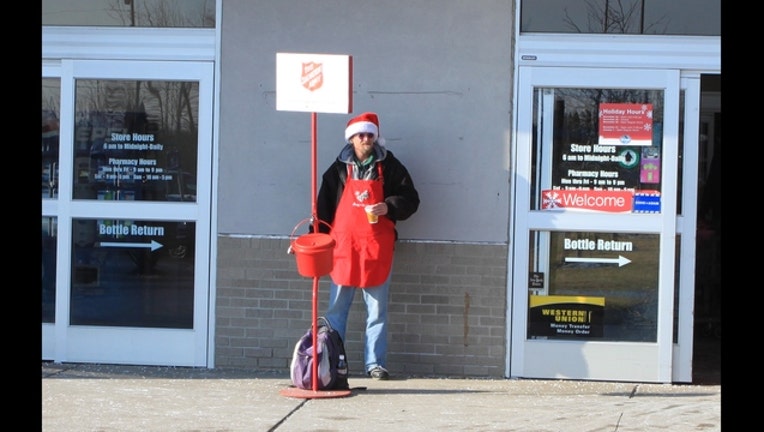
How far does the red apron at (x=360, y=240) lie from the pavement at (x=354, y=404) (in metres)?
0.77

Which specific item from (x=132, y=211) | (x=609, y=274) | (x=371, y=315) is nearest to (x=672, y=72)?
(x=609, y=274)

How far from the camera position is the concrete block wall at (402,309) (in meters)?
8.58

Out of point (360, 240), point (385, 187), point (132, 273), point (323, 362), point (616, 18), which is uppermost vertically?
point (616, 18)

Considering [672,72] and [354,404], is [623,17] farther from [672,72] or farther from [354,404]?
[354,404]

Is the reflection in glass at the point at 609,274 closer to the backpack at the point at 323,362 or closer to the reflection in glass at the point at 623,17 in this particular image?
the reflection in glass at the point at 623,17

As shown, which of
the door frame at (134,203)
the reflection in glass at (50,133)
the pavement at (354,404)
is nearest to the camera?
the pavement at (354,404)

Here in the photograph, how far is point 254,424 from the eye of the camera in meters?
6.98

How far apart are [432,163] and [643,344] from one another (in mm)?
2022

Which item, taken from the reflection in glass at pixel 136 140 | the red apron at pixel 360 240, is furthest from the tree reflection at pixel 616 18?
the reflection in glass at pixel 136 140

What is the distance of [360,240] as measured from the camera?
8180mm

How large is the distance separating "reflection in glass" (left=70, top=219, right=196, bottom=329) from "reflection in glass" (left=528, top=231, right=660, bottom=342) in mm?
2626

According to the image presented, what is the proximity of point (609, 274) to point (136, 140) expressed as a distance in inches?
145

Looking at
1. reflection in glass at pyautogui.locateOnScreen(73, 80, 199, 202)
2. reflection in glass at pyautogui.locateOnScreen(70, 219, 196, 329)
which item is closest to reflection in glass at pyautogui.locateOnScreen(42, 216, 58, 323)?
reflection in glass at pyautogui.locateOnScreen(70, 219, 196, 329)
